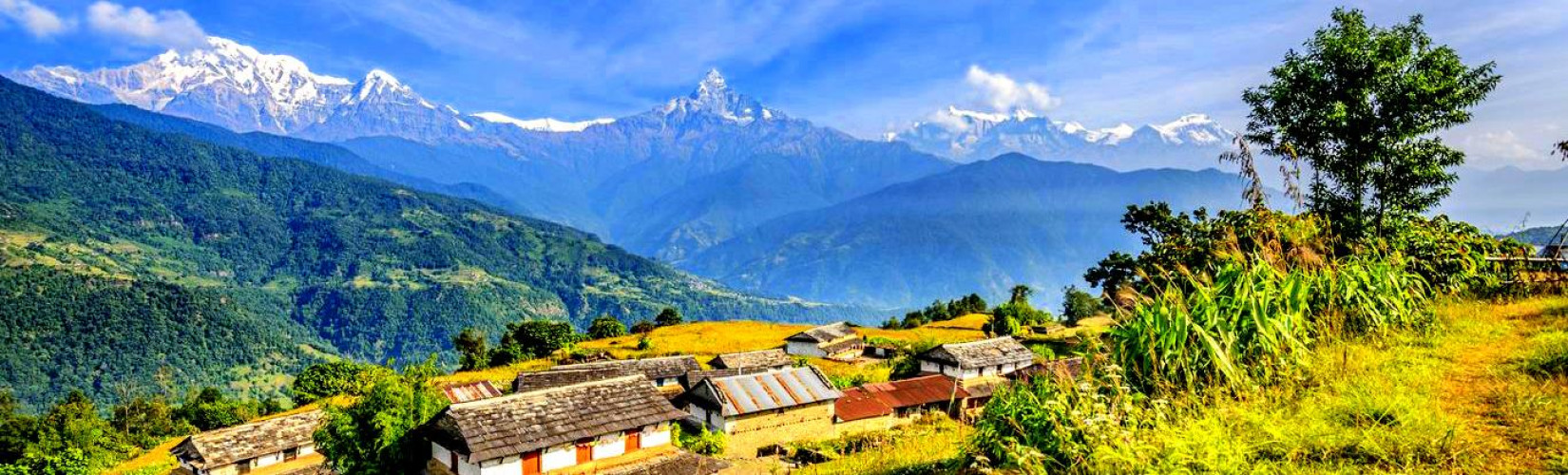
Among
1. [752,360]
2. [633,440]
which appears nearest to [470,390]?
[752,360]

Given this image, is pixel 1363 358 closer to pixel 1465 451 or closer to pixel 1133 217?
pixel 1465 451

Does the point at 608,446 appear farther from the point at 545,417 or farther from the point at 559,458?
the point at 545,417

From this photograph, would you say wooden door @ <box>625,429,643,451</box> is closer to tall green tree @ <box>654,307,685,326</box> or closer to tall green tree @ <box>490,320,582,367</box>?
tall green tree @ <box>490,320,582,367</box>

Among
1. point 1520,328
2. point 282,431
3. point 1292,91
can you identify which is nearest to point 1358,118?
point 1292,91

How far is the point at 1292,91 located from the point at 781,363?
4385 centimetres

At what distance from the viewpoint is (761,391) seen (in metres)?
36.0

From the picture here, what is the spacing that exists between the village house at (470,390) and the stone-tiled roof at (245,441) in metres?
6.95

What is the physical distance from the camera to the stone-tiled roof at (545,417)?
Answer: 23.0 m

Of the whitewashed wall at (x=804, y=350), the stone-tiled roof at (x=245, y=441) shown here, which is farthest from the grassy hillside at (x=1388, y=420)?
the whitewashed wall at (x=804, y=350)

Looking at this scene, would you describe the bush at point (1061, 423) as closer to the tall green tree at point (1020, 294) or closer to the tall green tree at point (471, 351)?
the tall green tree at point (471, 351)

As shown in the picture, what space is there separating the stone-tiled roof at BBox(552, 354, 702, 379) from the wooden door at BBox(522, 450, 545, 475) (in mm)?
25866

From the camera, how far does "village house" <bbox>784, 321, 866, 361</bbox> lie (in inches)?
2840

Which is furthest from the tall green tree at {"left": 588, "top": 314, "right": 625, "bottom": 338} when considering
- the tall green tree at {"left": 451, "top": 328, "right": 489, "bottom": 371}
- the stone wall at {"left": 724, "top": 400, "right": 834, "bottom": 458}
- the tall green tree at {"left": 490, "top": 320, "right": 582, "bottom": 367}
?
the stone wall at {"left": 724, "top": 400, "right": 834, "bottom": 458}

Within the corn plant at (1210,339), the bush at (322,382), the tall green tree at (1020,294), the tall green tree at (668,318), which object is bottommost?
the bush at (322,382)
